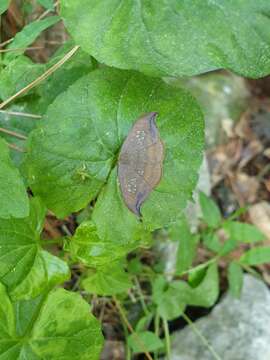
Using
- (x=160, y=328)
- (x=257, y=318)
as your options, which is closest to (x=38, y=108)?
(x=160, y=328)

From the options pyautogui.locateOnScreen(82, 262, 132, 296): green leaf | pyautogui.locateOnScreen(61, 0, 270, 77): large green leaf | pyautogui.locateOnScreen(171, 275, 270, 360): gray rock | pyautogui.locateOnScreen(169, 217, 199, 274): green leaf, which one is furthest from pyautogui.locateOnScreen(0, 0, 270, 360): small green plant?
pyautogui.locateOnScreen(171, 275, 270, 360): gray rock

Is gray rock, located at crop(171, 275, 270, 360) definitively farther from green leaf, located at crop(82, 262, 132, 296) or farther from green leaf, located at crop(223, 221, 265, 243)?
green leaf, located at crop(82, 262, 132, 296)

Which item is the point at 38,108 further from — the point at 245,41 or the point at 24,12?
the point at 245,41

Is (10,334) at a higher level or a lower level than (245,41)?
lower

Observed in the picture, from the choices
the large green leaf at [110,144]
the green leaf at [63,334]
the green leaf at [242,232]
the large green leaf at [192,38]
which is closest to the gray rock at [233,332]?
the green leaf at [242,232]

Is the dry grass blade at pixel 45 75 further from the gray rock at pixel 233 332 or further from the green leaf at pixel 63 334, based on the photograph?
the gray rock at pixel 233 332

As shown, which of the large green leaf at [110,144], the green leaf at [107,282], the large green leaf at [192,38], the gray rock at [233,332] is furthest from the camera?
the gray rock at [233,332]
